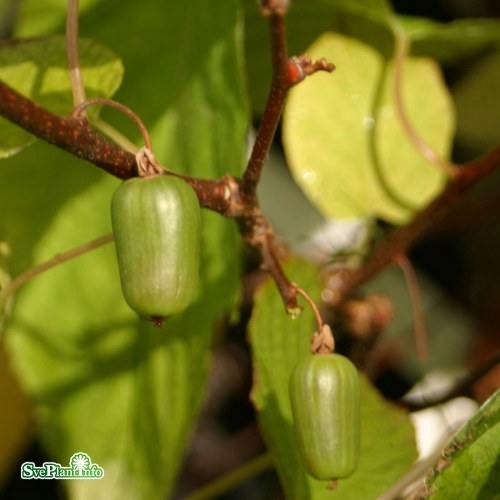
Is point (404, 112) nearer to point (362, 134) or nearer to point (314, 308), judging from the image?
point (362, 134)

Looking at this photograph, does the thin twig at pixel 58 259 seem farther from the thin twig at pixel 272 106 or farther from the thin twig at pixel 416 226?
the thin twig at pixel 416 226

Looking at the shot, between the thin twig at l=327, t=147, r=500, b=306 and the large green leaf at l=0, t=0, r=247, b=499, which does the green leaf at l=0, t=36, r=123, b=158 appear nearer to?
the large green leaf at l=0, t=0, r=247, b=499

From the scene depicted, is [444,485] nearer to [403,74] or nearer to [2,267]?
[2,267]

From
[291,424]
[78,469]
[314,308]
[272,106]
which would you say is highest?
[272,106]

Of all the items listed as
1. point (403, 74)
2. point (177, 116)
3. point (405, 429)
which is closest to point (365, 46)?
point (403, 74)

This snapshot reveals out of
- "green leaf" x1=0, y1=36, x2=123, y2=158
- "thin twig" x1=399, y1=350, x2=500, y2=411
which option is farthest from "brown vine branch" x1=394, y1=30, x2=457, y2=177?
"green leaf" x1=0, y1=36, x2=123, y2=158

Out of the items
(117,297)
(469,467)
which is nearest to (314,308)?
(469,467)
